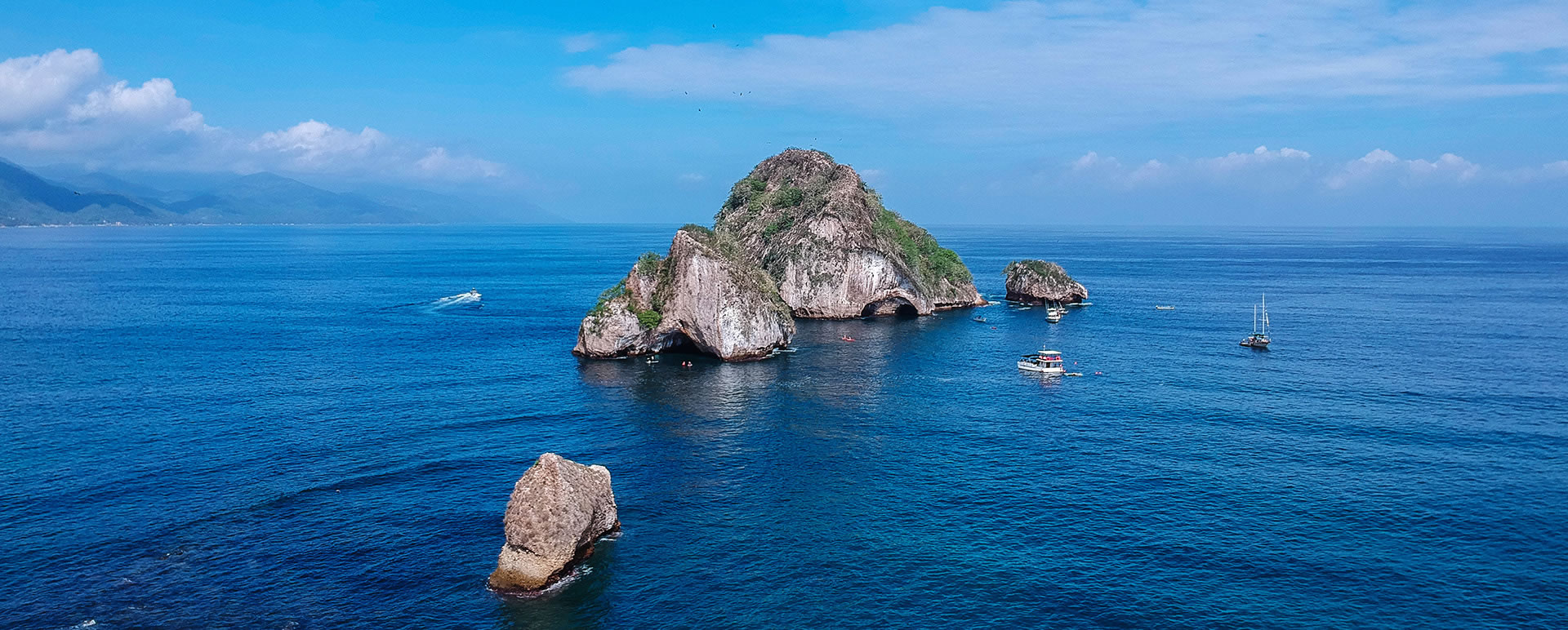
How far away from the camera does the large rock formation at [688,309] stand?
4070 inches

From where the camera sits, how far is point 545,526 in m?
47.0

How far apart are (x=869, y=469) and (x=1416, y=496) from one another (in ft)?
114

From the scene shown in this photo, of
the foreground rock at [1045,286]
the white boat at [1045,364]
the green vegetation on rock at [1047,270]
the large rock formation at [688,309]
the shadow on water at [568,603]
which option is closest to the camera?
the shadow on water at [568,603]

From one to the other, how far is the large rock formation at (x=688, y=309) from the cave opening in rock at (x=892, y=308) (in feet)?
143

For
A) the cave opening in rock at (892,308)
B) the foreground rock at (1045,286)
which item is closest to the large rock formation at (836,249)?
the cave opening in rock at (892,308)

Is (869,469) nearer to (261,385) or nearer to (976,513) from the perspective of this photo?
(976,513)

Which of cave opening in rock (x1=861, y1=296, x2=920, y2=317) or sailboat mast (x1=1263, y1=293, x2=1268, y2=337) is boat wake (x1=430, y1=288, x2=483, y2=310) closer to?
cave opening in rock (x1=861, y1=296, x2=920, y2=317)

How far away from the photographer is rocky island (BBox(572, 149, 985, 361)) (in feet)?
346

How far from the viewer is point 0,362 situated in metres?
97.8

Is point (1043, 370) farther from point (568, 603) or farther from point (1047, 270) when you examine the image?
point (1047, 270)

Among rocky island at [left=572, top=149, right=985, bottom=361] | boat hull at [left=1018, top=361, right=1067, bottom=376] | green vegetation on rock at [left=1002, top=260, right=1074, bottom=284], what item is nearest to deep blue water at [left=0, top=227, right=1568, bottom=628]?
boat hull at [left=1018, top=361, right=1067, bottom=376]

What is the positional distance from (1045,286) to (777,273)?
50373mm

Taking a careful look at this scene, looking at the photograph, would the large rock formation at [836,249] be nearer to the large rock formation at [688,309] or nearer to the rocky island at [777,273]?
the rocky island at [777,273]

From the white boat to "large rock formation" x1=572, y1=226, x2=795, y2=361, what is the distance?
29686 mm
